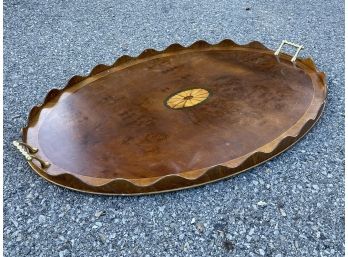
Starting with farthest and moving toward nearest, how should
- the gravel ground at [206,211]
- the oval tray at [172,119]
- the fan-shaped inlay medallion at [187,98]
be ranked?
the fan-shaped inlay medallion at [187,98]
the oval tray at [172,119]
the gravel ground at [206,211]

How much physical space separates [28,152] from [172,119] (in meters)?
0.69

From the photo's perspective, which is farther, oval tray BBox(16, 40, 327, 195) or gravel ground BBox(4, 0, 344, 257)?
oval tray BBox(16, 40, 327, 195)

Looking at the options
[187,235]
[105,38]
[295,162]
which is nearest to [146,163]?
[187,235]

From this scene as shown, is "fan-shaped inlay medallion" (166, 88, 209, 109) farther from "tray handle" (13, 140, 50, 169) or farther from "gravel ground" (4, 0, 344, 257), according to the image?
"tray handle" (13, 140, 50, 169)

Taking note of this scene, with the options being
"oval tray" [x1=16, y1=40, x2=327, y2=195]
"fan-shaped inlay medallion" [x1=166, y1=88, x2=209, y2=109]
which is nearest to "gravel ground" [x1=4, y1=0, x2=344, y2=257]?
"oval tray" [x1=16, y1=40, x2=327, y2=195]

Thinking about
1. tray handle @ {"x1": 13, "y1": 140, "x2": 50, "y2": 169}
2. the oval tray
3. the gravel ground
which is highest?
tray handle @ {"x1": 13, "y1": 140, "x2": 50, "y2": 169}

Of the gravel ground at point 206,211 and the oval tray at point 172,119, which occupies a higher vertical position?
the oval tray at point 172,119

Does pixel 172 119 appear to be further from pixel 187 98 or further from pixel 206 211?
pixel 206 211

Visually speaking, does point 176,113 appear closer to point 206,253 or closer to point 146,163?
point 146,163

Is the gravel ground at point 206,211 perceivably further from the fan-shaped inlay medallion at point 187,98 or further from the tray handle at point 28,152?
the fan-shaped inlay medallion at point 187,98

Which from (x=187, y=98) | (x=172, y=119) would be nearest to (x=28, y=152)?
(x=172, y=119)

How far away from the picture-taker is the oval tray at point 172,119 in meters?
1.71

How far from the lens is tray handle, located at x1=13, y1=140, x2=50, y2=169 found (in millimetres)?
1770

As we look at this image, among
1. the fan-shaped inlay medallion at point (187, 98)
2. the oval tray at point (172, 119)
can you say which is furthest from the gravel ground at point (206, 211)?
the fan-shaped inlay medallion at point (187, 98)
